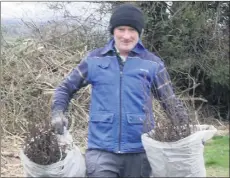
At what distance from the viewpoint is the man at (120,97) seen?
2.50 metres

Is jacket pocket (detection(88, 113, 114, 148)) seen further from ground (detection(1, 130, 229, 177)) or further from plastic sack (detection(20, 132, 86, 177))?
ground (detection(1, 130, 229, 177))

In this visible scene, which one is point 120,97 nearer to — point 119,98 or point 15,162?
point 119,98

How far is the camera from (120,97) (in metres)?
2.49

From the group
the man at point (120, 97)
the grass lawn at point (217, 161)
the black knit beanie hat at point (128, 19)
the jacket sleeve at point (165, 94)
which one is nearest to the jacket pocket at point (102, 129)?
the man at point (120, 97)

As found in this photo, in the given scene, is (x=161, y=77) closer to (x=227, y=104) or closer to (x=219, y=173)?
(x=219, y=173)

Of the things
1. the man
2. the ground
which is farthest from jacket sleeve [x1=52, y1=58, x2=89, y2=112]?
the ground

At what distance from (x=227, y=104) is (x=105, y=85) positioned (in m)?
6.94

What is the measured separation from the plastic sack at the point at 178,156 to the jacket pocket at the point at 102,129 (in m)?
0.22

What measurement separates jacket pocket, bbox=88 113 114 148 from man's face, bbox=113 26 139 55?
313mm

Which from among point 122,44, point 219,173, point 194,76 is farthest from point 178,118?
point 194,76

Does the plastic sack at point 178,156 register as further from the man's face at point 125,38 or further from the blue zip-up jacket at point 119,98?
the man's face at point 125,38

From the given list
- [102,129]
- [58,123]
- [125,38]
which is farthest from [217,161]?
[58,123]

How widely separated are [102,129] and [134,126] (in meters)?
0.15

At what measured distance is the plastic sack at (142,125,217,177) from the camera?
7.42 ft
